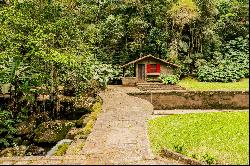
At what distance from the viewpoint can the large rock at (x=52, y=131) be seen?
1517cm

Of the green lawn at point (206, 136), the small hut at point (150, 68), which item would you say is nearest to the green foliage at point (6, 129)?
the green lawn at point (206, 136)

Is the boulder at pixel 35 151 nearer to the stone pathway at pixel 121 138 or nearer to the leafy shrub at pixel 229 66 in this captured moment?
the stone pathway at pixel 121 138

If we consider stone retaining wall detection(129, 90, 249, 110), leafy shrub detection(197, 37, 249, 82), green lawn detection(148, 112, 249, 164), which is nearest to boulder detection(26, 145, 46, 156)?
green lawn detection(148, 112, 249, 164)

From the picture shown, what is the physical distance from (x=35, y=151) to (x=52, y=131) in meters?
2.07

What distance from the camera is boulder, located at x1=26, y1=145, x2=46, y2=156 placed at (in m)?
13.5

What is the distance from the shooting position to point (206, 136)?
11953mm

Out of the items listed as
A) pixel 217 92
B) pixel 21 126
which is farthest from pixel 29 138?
pixel 217 92

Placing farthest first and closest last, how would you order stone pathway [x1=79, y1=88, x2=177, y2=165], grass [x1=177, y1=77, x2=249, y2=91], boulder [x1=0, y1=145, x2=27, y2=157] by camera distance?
grass [x1=177, y1=77, x2=249, y2=91] < boulder [x1=0, y1=145, x2=27, y2=157] < stone pathway [x1=79, y1=88, x2=177, y2=165]

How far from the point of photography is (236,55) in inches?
1166

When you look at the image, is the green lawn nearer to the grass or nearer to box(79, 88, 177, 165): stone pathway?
box(79, 88, 177, 165): stone pathway

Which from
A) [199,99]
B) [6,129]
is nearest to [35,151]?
[6,129]

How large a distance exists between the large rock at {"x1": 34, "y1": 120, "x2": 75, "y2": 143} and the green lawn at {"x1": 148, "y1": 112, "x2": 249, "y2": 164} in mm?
3532

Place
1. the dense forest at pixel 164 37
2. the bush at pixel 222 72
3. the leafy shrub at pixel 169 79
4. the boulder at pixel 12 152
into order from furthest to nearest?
1. the bush at pixel 222 72
2. the leafy shrub at pixel 169 79
3. the dense forest at pixel 164 37
4. the boulder at pixel 12 152

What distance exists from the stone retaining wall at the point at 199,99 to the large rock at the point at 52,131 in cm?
599
